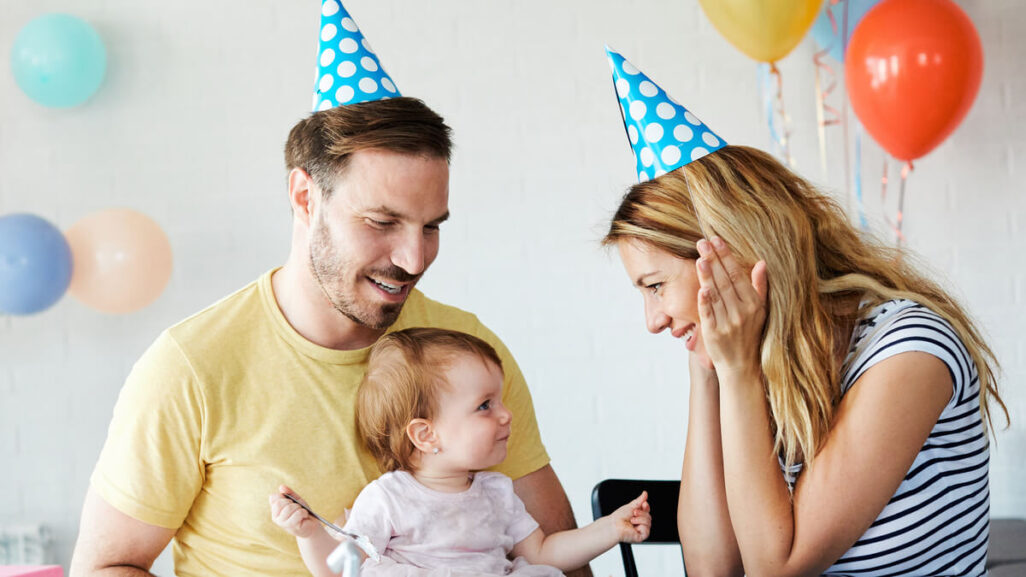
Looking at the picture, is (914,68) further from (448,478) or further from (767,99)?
(448,478)

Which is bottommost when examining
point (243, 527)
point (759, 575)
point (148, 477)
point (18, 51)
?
point (759, 575)

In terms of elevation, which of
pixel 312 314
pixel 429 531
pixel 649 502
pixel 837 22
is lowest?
pixel 649 502

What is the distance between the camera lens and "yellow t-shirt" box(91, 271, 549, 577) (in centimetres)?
165

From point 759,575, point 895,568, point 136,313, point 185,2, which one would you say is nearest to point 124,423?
point 759,575

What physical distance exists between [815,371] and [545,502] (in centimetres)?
60

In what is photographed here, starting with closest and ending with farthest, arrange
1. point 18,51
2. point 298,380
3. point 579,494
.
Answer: point 298,380, point 18,51, point 579,494

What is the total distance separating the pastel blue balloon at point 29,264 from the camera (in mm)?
3000

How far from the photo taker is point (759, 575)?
1.62m

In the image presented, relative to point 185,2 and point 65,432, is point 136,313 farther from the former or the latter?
point 185,2

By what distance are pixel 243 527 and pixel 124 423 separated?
0.26m

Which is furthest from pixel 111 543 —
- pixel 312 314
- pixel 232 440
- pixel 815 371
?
pixel 815 371

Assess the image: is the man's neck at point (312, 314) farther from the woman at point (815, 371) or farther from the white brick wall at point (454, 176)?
the white brick wall at point (454, 176)

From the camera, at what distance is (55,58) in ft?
10.8

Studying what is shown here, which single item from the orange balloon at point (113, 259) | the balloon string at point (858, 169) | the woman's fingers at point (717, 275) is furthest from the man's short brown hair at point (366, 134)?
the balloon string at point (858, 169)
